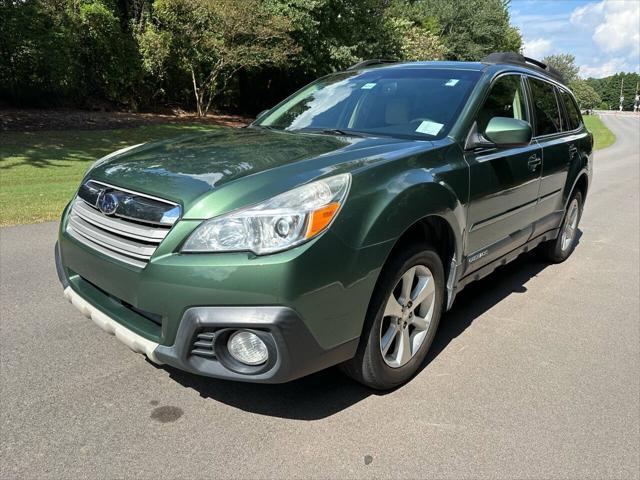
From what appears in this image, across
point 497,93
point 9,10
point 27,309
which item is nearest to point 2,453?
point 27,309

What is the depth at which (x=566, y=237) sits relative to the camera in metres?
5.90

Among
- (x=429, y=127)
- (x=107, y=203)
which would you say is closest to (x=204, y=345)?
(x=107, y=203)

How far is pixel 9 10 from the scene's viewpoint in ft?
60.5

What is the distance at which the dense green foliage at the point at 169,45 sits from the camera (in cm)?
1998

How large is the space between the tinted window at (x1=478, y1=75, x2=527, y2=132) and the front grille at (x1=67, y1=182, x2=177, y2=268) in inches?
87.4

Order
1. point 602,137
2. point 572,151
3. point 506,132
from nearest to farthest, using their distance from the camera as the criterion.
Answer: point 506,132, point 572,151, point 602,137

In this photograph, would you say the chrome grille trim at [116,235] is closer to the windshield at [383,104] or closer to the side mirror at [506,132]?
the windshield at [383,104]

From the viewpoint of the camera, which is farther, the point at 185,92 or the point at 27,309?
the point at 185,92

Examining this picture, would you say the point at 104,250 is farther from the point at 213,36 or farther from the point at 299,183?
the point at 213,36

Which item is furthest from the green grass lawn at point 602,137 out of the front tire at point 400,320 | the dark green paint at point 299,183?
the front tire at point 400,320

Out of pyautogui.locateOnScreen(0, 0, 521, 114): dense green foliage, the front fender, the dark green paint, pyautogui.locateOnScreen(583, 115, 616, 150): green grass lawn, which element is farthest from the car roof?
pyautogui.locateOnScreen(0, 0, 521, 114): dense green foliage

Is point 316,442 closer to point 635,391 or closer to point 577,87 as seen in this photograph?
point 635,391

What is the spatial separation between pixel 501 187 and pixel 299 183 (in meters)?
1.83

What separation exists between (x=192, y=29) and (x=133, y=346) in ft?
76.6
